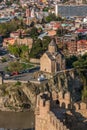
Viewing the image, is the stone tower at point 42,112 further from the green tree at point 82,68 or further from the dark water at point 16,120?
the green tree at point 82,68

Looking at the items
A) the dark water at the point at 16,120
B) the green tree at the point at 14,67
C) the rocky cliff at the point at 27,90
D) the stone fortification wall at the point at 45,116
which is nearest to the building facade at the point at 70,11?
the green tree at the point at 14,67

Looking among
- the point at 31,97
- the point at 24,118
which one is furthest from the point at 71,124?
the point at 31,97

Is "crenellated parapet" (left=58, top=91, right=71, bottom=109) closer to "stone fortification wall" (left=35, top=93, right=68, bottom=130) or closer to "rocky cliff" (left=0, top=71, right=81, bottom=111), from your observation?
"stone fortification wall" (left=35, top=93, right=68, bottom=130)

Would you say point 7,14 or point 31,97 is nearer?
point 31,97

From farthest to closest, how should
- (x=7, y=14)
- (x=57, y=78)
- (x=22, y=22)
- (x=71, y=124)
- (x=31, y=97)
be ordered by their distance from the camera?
(x=7, y=14)
(x=22, y=22)
(x=57, y=78)
(x=31, y=97)
(x=71, y=124)

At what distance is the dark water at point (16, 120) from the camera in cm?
1847

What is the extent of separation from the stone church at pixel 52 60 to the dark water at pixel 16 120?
4.59 meters

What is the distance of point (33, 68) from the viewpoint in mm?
27156

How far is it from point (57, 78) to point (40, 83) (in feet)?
4.29

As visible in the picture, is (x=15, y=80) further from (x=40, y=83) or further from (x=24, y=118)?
(x=24, y=118)

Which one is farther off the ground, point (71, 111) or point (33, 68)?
point (71, 111)

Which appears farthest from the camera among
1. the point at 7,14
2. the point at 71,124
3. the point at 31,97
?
the point at 7,14

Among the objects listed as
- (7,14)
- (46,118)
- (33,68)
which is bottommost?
(7,14)

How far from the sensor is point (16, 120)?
64.7ft
